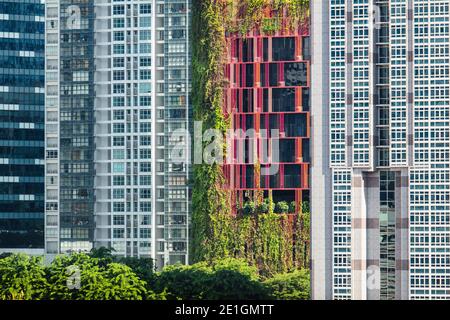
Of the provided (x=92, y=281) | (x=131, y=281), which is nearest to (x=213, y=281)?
(x=131, y=281)

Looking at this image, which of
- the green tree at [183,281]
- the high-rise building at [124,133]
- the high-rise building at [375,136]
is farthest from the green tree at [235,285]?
the high-rise building at [375,136]

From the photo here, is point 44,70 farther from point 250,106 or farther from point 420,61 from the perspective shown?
point 420,61

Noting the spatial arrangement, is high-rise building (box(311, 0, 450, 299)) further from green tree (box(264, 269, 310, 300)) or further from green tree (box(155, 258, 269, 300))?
green tree (box(155, 258, 269, 300))

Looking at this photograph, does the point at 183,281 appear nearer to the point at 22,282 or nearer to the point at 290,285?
the point at 290,285

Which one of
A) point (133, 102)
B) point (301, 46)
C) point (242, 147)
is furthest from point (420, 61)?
point (133, 102)

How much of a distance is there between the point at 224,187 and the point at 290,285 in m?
1.97

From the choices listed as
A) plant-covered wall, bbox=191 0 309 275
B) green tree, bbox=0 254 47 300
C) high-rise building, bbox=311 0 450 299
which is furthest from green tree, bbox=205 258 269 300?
green tree, bbox=0 254 47 300

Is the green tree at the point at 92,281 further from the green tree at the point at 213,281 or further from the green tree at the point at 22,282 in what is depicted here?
the green tree at the point at 213,281

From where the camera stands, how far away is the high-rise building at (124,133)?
776 inches

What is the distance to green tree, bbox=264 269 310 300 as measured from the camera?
61.9ft

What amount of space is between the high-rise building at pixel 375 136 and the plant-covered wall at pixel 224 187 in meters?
0.90

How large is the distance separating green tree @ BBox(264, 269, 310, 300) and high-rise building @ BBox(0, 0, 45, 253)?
4323mm

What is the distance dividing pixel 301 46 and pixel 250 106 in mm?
1324

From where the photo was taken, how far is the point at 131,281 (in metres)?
19.4
